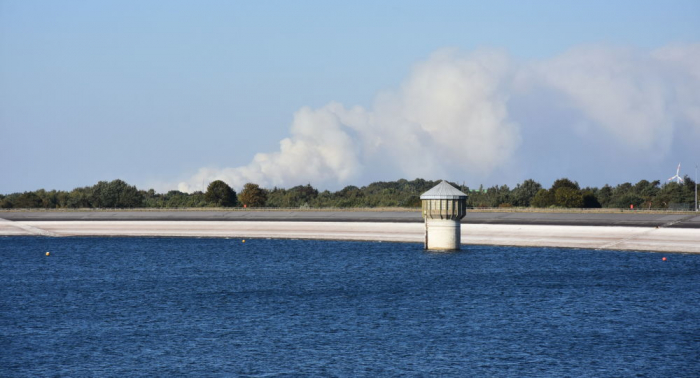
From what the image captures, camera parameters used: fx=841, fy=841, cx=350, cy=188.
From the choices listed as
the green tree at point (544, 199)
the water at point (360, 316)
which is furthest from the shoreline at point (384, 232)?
the green tree at point (544, 199)

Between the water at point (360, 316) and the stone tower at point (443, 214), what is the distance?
1988 mm

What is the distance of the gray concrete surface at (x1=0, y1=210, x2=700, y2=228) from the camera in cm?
12475

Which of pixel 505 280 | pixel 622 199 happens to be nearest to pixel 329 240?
pixel 505 280

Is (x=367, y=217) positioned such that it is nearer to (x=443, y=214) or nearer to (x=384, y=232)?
(x=384, y=232)

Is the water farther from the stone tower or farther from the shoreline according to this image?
the shoreline

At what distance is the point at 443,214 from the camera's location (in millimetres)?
106688

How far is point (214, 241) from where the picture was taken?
16025 cm

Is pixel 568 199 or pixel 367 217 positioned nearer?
pixel 367 217

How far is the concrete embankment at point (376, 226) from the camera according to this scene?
11856cm

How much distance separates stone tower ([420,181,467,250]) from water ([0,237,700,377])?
6.52 ft

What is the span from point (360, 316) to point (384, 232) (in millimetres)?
82469

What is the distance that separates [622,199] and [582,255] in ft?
309

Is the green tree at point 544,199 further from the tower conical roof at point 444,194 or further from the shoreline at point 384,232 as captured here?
the tower conical roof at point 444,194

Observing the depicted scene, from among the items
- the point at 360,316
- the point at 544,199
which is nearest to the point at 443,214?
the point at 360,316
